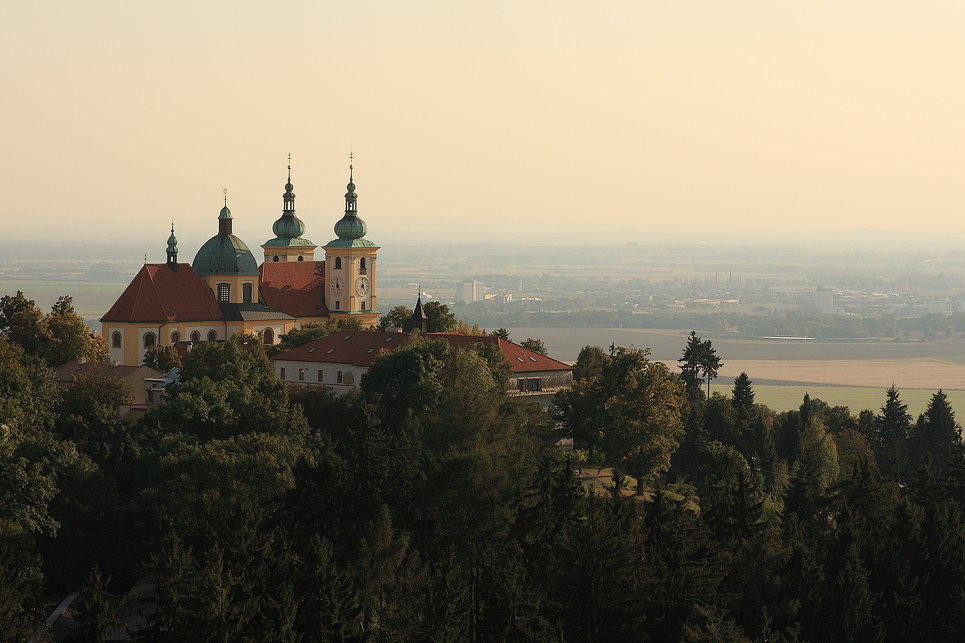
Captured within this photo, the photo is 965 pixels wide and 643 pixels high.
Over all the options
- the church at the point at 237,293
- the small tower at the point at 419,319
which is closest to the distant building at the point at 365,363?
the small tower at the point at 419,319

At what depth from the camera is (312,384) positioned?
94.2m

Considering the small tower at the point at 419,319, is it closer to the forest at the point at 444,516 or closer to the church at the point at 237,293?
the forest at the point at 444,516

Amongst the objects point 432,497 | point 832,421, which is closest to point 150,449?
point 432,497

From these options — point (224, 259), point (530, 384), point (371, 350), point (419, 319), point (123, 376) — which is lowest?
point (530, 384)

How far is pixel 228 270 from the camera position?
4656 inches

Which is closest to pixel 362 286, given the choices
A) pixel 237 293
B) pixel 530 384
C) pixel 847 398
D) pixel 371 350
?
pixel 237 293

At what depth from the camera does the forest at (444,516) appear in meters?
50.6

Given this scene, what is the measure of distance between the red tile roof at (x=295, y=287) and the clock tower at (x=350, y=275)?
940 millimetres

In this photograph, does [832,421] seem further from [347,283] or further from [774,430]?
[347,283]

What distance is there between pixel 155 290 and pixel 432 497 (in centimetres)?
5547

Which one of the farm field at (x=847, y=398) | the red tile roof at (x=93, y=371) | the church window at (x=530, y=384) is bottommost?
the farm field at (x=847, y=398)

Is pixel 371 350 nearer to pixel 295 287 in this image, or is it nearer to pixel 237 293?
pixel 237 293

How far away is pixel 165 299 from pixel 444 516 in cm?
5628

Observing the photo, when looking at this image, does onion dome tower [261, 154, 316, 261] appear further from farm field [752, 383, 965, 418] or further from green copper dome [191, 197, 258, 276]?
farm field [752, 383, 965, 418]
